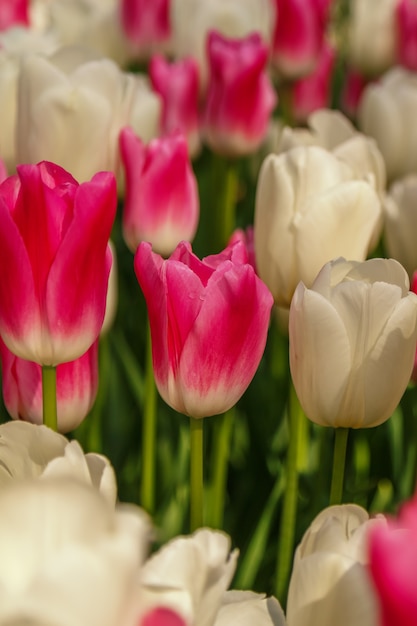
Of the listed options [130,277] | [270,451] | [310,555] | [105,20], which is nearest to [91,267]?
[310,555]

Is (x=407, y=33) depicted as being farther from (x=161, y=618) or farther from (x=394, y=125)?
(x=161, y=618)

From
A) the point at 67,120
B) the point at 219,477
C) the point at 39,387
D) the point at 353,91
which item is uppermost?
the point at 67,120

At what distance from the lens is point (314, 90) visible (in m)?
2.10

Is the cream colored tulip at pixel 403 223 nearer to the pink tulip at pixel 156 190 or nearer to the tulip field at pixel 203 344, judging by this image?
the tulip field at pixel 203 344

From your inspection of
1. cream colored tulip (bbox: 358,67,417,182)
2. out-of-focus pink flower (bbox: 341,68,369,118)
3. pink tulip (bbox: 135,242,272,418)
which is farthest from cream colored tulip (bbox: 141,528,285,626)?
out-of-focus pink flower (bbox: 341,68,369,118)

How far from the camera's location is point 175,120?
151cm

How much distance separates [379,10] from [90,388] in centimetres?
140

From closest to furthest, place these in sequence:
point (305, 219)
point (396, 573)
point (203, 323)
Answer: point (396, 573) < point (203, 323) < point (305, 219)

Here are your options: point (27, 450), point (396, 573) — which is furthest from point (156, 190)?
point (396, 573)

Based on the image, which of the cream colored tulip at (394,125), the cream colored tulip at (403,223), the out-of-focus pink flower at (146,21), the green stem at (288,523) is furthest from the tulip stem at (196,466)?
the out-of-focus pink flower at (146,21)

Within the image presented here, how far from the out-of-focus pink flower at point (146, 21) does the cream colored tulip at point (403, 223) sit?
85 centimetres

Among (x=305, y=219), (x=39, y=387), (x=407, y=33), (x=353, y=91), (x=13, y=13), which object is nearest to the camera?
(x=39, y=387)

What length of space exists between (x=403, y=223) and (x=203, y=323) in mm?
503

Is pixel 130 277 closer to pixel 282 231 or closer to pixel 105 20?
pixel 105 20
